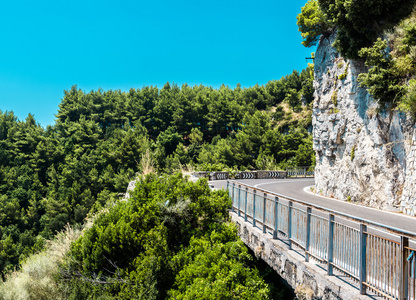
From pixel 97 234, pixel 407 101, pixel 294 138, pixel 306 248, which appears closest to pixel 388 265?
pixel 306 248

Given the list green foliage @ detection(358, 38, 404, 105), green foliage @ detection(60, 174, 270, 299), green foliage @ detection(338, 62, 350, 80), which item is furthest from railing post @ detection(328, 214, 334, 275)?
green foliage @ detection(338, 62, 350, 80)

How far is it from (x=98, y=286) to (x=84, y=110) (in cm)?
7794

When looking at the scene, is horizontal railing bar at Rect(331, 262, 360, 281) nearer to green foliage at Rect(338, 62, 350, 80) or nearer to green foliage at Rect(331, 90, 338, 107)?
green foliage at Rect(338, 62, 350, 80)

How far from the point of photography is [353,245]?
15.0 feet

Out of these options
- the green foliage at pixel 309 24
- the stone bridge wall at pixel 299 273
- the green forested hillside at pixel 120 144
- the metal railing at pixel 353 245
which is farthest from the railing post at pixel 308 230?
the green forested hillside at pixel 120 144

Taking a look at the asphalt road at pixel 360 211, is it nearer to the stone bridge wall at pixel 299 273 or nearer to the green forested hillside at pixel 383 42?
the stone bridge wall at pixel 299 273

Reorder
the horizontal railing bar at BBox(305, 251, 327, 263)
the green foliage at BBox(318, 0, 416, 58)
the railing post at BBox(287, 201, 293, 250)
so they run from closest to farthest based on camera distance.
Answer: the horizontal railing bar at BBox(305, 251, 327, 263), the railing post at BBox(287, 201, 293, 250), the green foliage at BBox(318, 0, 416, 58)

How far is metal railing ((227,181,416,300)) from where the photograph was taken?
12.2 ft

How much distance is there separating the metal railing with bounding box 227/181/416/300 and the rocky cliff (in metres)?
7.25

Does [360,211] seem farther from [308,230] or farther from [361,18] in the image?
[361,18]

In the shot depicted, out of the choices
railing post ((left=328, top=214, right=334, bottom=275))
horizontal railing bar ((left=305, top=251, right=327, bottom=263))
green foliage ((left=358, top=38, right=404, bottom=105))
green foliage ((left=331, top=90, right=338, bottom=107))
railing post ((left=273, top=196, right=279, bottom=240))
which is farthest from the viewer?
green foliage ((left=331, top=90, right=338, bottom=107))

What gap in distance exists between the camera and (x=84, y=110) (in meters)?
79.1

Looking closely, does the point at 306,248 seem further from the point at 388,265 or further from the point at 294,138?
the point at 294,138

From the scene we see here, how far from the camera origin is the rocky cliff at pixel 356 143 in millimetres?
12172
